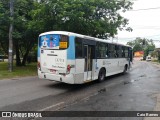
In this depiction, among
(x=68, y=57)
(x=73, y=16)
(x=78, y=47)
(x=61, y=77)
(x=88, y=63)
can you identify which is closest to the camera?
(x=68, y=57)

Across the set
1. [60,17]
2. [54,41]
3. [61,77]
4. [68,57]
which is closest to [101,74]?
[61,77]

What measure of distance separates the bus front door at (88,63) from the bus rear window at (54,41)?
1.59m

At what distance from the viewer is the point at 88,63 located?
38.6 feet

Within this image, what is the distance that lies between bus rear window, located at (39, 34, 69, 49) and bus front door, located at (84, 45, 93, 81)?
1.59m

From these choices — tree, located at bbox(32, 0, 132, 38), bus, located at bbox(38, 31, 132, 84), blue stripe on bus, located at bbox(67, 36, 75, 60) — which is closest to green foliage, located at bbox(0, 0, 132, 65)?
tree, located at bbox(32, 0, 132, 38)

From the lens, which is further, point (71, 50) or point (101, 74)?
point (101, 74)

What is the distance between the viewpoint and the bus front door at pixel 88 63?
37.6 ft

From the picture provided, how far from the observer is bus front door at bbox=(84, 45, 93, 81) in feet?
37.6

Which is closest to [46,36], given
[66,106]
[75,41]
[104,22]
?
[75,41]

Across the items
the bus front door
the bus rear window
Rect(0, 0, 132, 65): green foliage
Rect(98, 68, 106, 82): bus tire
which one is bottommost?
Rect(98, 68, 106, 82): bus tire

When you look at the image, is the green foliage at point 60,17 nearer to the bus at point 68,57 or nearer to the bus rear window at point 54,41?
the bus at point 68,57

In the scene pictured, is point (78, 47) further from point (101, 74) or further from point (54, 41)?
point (101, 74)

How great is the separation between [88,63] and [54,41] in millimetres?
2397

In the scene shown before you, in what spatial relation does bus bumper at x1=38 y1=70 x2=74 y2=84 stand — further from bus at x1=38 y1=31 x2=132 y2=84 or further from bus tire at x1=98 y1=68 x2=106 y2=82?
bus tire at x1=98 y1=68 x2=106 y2=82
